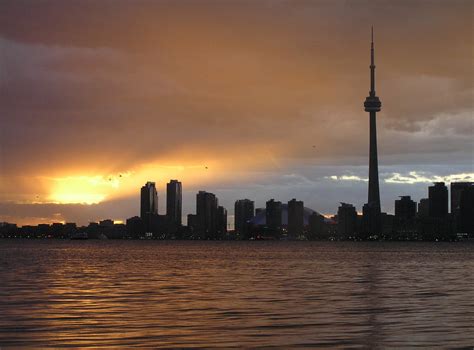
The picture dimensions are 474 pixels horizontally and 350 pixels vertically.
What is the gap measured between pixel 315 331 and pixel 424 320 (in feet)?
31.1

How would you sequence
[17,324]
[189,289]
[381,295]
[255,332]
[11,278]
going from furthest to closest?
[11,278]
[189,289]
[381,295]
[17,324]
[255,332]

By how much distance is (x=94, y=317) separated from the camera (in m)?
55.1

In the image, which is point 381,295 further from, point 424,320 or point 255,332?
point 255,332

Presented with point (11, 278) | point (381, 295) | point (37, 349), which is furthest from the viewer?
point (11, 278)

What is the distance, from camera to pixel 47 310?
60500 mm

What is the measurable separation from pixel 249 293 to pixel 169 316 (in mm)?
22507

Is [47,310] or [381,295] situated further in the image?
[381,295]

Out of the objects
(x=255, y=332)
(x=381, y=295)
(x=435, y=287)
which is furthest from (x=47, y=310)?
(x=435, y=287)

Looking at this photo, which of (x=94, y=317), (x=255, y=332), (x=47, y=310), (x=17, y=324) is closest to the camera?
(x=255, y=332)

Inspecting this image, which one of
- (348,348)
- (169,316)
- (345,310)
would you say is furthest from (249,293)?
(348,348)

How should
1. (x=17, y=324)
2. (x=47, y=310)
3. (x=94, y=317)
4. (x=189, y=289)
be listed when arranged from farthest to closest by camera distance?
(x=189, y=289), (x=47, y=310), (x=94, y=317), (x=17, y=324)

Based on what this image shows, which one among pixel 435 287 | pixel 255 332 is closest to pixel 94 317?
pixel 255 332

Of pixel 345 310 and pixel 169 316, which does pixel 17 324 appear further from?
pixel 345 310

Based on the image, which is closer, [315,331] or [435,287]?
[315,331]
